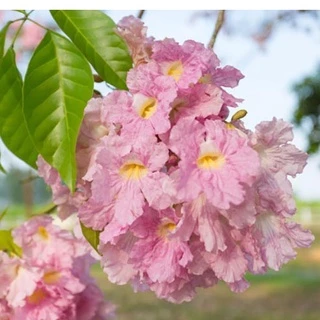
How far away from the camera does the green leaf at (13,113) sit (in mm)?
629

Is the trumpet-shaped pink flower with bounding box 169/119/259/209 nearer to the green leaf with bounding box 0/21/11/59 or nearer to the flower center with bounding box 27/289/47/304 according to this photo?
the green leaf with bounding box 0/21/11/59

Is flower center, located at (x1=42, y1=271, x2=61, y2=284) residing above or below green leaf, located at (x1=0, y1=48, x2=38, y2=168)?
below

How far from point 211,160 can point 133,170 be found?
6 centimetres

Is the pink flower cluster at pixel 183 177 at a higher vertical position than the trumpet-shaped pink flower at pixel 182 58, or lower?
lower

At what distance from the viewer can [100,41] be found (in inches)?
24.6

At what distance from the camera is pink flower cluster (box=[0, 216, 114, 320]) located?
0.85 meters

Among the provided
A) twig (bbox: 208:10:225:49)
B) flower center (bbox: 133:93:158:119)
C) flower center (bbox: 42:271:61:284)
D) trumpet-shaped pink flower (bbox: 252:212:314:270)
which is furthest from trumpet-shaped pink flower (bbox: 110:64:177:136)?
flower center (bbox: 42:271:61:284)

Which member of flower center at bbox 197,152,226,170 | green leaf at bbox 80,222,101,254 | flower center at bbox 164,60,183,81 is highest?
flower center at bbox 164,60,183,81

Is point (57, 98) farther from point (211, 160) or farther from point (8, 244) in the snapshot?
point (8, 244)

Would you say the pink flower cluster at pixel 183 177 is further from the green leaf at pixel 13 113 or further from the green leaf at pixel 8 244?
the green leaf at pixel 8 244

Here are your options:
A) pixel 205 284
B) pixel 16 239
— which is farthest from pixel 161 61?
pixel 16 239

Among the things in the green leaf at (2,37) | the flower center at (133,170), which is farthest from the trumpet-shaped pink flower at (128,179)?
the green leaf at (2,37)

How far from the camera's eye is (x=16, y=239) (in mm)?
899

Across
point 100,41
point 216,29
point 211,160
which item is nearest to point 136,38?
point 100,41
